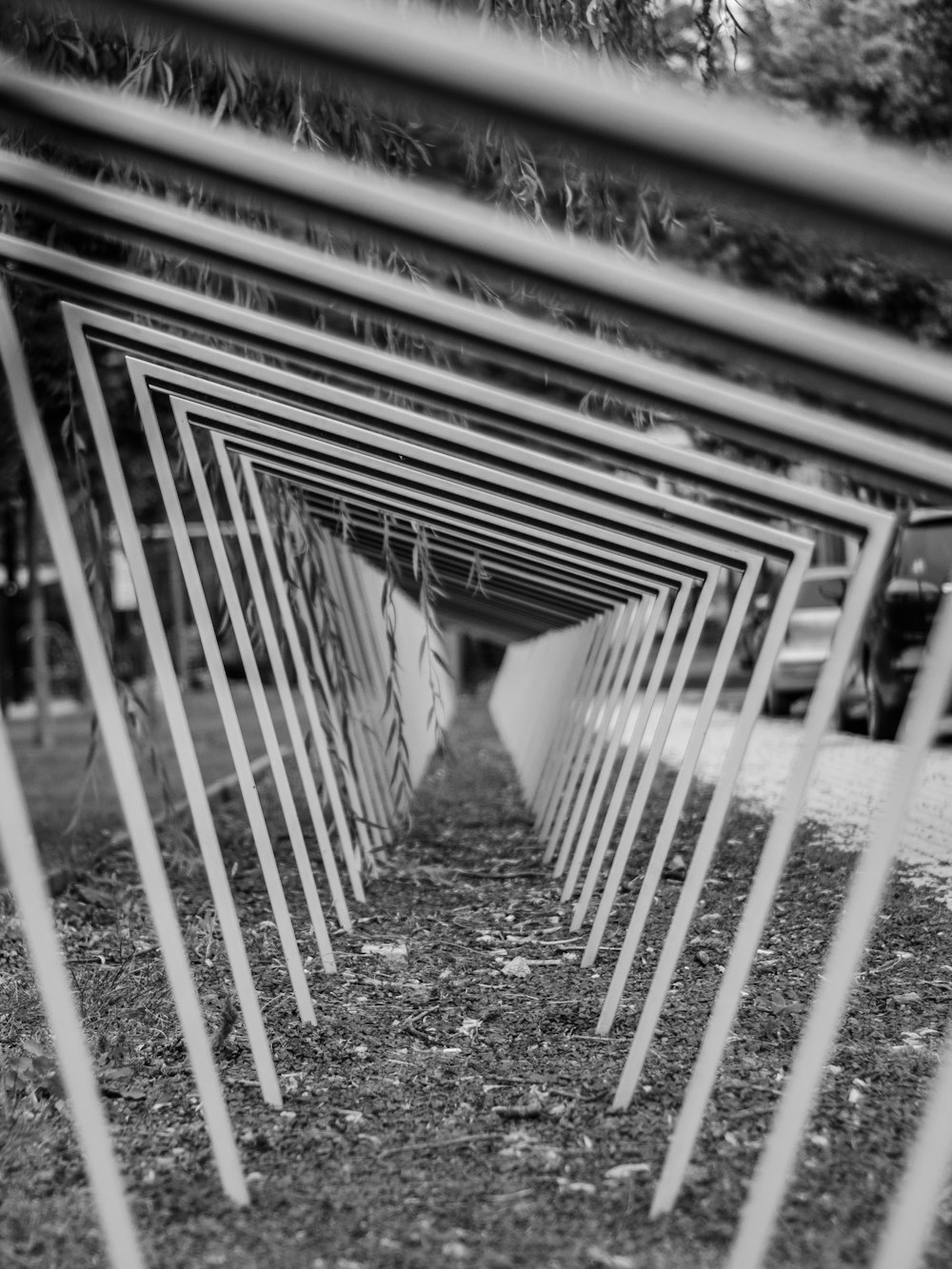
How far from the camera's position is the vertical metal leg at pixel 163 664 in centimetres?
303

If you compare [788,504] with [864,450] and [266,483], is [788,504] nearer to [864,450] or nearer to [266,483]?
[864,450]

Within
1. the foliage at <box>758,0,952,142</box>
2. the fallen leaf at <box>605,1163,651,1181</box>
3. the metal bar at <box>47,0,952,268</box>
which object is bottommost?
the fallen leaf at <box>605,1163,651,1181</box>

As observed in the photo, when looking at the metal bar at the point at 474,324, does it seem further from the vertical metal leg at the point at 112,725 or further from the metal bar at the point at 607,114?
the metal bar at the point at 607,114

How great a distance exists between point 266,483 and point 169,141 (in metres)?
3.69

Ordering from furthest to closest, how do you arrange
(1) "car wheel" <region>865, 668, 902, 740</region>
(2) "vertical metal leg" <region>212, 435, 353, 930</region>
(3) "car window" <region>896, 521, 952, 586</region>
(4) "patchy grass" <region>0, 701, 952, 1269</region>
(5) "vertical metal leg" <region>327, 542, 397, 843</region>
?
(1) "car wheel" <region>865, 668, 902, 740</region>
(3) "car window" <region>896, 521, 952, 586</region>
(5) "vertical metal leg" <region>327, 542, 397, 843</region>
(2) "vertical metal leg" <region>212, 435, 353, 930</region>
(4) "patchy grass" <region>0, 701, 952, 1269</region>

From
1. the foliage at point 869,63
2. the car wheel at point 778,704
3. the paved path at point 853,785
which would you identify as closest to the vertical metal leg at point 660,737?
the paved path at point 853,785

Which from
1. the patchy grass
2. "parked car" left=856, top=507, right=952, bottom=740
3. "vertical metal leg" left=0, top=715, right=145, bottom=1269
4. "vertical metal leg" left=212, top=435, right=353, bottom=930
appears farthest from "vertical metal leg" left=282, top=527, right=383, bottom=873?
"parked car" left=856, top=507, right=952, bottom=740

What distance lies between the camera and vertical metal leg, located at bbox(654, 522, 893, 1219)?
254 cm

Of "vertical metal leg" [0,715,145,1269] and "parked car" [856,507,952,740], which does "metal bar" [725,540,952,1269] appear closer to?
"vertical metal leg" [0,715,145,1269]

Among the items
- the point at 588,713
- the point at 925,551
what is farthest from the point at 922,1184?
the point at 925,551

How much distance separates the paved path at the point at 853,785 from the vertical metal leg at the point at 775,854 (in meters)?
3.38

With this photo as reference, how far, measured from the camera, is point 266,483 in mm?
5680

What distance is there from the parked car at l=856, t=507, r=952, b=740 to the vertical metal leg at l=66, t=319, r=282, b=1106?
27.2 ft

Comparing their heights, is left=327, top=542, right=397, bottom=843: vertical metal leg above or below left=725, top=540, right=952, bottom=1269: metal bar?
below
